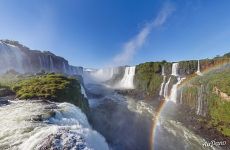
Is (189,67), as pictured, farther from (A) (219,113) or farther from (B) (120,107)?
(B) (120,107)

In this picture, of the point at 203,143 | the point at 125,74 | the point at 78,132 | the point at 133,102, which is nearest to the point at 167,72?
the point at 133,102

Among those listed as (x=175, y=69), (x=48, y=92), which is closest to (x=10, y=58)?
(x=175, y=69)

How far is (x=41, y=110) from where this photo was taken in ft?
86.6

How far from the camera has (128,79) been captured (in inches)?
4451

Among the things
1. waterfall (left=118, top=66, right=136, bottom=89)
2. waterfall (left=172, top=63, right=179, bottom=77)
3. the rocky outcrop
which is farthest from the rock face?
the rocky outcrop

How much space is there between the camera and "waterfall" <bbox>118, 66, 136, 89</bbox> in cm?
10975

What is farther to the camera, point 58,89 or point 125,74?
point 125,74

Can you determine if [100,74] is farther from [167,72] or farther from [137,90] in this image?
[167,72]

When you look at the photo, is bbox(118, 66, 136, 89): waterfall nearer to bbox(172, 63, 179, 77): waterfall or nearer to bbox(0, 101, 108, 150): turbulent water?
bbox(172, 63, 179, 77): waterfall

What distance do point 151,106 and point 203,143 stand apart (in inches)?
1094

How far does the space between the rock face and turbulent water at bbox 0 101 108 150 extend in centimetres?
7081

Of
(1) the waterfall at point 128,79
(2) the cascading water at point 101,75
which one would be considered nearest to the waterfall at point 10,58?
(1) the waterfall at point 128,79

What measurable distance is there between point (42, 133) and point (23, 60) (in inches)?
3543

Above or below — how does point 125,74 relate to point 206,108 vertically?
above
